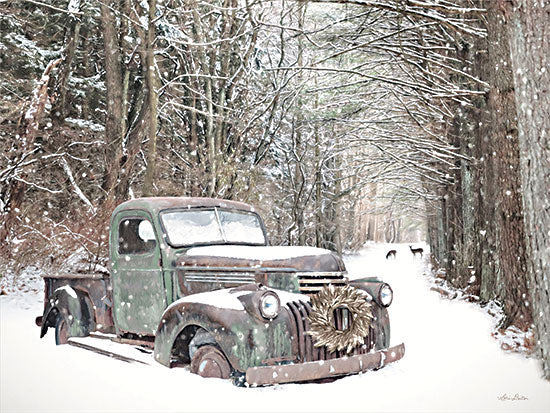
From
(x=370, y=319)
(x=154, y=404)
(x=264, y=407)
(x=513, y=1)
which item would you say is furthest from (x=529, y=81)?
(x=154, y=404)

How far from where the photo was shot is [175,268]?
628cm

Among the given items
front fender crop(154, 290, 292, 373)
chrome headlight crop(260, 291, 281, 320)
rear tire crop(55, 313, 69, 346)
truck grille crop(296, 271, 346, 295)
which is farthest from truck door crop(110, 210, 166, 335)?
chrome headlight crop(260, 291, 281, 320)

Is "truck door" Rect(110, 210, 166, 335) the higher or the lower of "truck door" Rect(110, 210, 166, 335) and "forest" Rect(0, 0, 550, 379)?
the lower

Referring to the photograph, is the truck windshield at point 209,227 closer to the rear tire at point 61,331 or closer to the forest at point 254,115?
the rear tire at point 61,331

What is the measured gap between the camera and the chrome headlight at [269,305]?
491 centimetres

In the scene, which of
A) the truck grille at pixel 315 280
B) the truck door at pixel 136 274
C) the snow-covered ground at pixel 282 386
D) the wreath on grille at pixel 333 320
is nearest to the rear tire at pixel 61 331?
the snow-covered ground at pixel 282 386

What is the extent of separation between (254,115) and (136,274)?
10635 millimetres

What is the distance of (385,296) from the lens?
19.6ft

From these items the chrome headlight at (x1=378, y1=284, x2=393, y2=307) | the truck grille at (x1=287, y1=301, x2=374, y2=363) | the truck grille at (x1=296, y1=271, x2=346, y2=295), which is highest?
the truck grille at (x1=296, y1=271, x2=346, y2=295)

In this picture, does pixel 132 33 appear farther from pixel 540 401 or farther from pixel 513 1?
pixel 540 401

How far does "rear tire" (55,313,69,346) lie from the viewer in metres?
7.50

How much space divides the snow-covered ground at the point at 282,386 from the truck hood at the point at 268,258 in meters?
1.08

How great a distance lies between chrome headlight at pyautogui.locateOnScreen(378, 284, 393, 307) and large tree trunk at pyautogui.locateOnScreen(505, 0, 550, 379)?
1.35m

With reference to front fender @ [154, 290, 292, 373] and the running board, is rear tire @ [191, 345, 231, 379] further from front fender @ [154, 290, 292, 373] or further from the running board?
the running board
